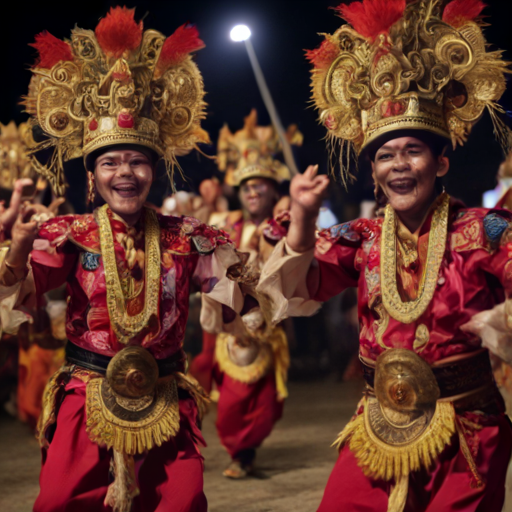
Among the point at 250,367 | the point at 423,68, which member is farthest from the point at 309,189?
the point at 250,367

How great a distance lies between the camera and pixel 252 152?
6.46 m

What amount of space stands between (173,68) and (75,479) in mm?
1740

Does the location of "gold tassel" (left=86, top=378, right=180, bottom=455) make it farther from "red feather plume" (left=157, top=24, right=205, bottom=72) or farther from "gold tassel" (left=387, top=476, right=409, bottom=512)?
"red feather plume" (left=157, top=24, right=205, bottom=72)

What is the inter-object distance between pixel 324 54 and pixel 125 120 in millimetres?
839

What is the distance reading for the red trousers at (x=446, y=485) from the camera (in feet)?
10.1

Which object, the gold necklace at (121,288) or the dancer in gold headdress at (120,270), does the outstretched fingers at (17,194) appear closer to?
the dancer in gold headdress at (120,270)

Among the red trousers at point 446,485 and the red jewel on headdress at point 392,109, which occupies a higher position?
the red jewel on headdress at point 392,109

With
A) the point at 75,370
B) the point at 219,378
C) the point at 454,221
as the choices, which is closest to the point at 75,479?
the point at 75,370

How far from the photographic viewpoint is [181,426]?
3557mm

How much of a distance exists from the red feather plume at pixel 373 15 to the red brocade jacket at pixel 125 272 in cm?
101

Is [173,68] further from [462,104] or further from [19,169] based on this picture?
[19,169]

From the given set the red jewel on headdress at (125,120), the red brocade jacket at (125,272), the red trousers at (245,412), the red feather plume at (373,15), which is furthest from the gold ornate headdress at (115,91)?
the red trousers at (245,412)

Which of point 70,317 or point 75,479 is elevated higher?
point 70,317

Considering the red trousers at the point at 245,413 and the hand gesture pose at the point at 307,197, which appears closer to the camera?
the hand gesture pose at the point at 307,197
